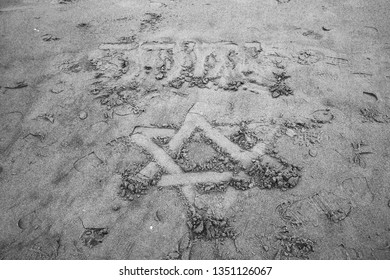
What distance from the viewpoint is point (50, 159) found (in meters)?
2.36

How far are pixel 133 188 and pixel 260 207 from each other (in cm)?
103

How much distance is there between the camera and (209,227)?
1875 millimetres

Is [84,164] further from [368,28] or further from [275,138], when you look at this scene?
[368,28]

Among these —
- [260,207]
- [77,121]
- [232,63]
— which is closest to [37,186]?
[77,121]

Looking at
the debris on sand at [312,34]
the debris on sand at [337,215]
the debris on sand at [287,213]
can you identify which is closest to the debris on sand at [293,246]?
the debris on sand at [287,213]

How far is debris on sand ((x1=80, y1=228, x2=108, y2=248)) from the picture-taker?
186 centimetres

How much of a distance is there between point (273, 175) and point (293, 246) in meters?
0.56

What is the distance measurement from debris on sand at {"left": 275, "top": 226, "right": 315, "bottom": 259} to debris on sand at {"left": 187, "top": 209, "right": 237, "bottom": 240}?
0.33 meters

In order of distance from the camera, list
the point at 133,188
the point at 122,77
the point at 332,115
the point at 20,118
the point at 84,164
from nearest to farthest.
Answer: the point at 133,188
the point at 84,164
the point at 332,115
the point at 20,118
the point at 122,77

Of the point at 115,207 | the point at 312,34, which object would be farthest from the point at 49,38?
the point at 312,34

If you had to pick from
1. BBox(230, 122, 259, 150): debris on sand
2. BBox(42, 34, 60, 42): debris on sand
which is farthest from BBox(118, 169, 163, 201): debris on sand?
BBox(42, 34, 60, 42): debris on sand

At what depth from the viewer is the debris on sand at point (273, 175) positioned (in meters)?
2.05

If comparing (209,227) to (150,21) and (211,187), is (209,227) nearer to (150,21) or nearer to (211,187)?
(211,187)

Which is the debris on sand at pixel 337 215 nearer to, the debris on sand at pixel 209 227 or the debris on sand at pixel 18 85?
the debris on sand at pixel 209 227
